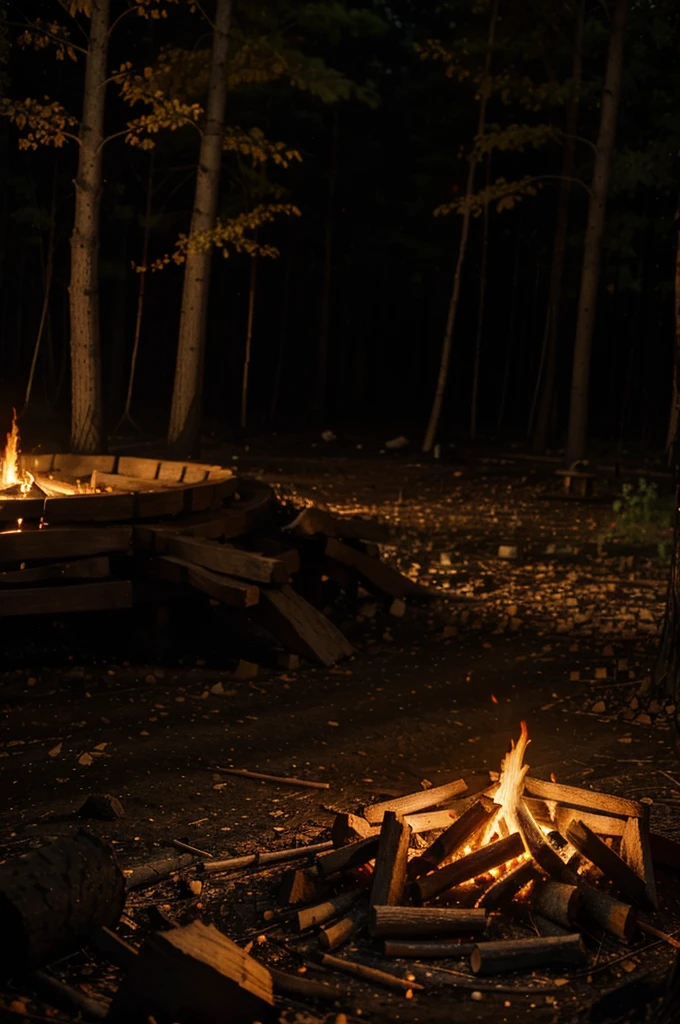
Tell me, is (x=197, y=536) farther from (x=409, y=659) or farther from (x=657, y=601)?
(x=657, y=601)

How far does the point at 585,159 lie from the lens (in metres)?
28.5

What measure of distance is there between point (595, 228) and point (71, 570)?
1462cm

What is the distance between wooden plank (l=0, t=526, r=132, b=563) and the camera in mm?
8102

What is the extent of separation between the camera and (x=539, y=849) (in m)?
4.82

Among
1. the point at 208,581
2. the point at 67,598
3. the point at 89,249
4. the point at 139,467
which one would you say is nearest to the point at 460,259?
the point at 89,249

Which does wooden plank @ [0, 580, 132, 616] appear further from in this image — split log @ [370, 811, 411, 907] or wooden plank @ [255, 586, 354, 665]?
split log @ [370, 811, 411, 907]

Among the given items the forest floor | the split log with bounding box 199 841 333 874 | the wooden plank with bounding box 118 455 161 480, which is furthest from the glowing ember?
the split log with bounding box 199 841 333 874

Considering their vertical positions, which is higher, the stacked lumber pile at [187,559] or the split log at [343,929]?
the stacked lumber pile at [187,559]

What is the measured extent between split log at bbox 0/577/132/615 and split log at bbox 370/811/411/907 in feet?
12.7

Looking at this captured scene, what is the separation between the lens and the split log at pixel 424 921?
4.38 metres

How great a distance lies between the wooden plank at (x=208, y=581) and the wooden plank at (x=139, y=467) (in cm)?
368

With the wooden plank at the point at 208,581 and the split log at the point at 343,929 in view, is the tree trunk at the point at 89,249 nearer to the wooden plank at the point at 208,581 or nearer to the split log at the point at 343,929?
the wooden plank at the point at 208,581

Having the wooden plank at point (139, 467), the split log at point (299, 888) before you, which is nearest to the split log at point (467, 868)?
the split log at point (299, 888)

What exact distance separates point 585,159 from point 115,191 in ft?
39.4
